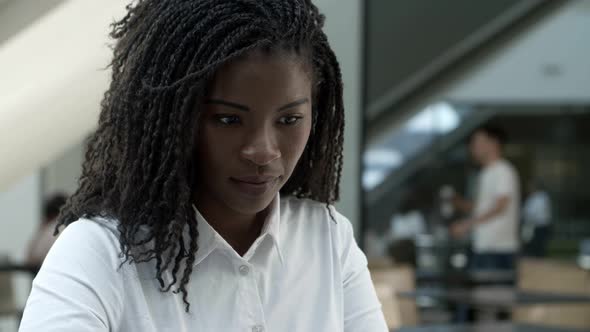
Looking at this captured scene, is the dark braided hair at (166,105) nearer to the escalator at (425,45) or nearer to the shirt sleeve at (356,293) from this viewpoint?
the shirt sleeve at (356,293)

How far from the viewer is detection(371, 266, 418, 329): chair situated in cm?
350

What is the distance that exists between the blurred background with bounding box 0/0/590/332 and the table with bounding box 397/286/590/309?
0.05 feet

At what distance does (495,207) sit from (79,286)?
19.4ft

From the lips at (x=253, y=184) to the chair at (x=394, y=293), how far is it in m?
2.28

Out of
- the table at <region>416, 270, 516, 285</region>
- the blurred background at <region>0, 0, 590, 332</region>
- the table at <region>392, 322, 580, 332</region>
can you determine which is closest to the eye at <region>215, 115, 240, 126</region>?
the blurred background at <region>0, 0, 590, 332</region>

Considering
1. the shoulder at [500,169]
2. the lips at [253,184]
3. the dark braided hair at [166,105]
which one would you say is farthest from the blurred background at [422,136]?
the lips at [253,184]

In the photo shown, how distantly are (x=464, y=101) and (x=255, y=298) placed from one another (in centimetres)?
1077

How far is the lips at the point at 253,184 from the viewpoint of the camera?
1127 mm

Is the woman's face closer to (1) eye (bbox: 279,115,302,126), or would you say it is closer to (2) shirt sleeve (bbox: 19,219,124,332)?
(1) eye (bbox: 279,115,302,126)

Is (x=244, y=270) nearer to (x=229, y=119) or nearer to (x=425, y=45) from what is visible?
(x=229, y=119)

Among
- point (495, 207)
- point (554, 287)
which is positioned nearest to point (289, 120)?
point (554, 287)

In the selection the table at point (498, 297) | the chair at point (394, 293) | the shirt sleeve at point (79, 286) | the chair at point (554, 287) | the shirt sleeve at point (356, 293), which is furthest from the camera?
the table at point (498, 297)

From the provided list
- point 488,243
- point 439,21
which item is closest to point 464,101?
point 439,21

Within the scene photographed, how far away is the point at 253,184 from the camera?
44.7 inches
